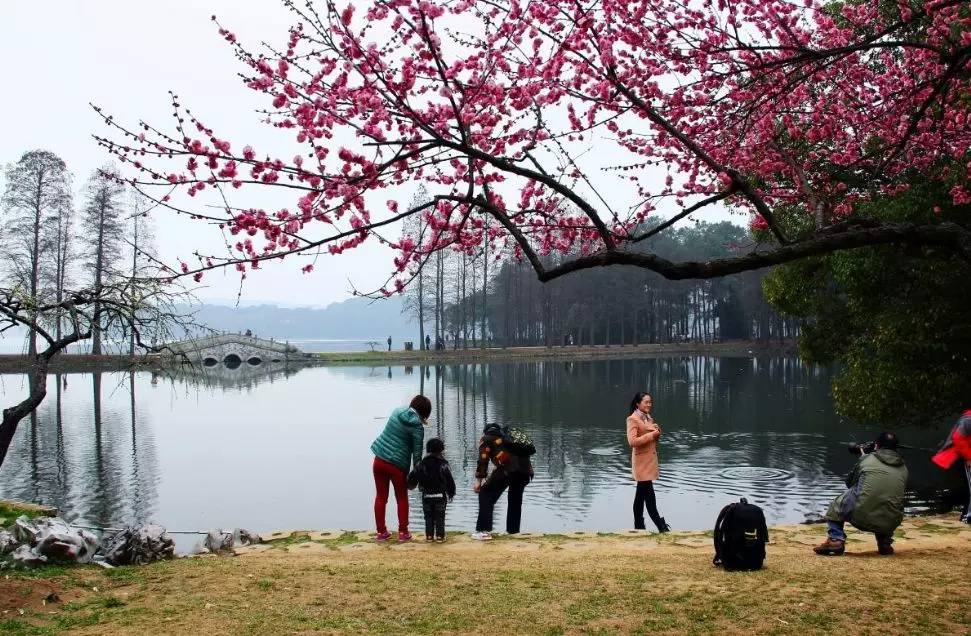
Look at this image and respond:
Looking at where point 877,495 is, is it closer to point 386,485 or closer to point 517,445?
point 517,445

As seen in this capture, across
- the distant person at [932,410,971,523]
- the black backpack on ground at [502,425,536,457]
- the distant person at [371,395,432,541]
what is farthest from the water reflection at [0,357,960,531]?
the black backpack on ground at [502,425,536,457]

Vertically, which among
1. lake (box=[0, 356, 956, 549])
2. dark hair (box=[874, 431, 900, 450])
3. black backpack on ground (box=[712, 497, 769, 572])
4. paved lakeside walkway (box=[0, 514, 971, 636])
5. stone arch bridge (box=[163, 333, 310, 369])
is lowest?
lake (box=[0, 356, 956, 549])

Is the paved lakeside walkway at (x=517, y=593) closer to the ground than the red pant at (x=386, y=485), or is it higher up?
closer to the ground

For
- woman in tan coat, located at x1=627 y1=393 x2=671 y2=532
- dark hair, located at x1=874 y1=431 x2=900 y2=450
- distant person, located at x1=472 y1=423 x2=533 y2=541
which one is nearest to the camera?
dark hair, located at x1=874 y1=431 x2=900 y2=450

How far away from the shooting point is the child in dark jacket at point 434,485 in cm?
926

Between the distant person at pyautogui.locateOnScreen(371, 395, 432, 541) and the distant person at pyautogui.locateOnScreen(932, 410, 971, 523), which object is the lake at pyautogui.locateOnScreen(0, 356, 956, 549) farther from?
the distant person at pyautogui.locateOnScreen(371, 395, 432, 541)

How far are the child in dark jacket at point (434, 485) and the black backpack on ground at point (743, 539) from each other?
3202 mm

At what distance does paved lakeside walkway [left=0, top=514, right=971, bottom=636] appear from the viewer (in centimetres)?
574

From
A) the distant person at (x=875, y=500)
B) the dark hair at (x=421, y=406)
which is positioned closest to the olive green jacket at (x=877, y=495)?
the distant person at (x=875, y=500)

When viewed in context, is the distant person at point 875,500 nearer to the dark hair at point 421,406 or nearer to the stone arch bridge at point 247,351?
the dark hair at point 421,406

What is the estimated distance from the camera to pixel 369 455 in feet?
70.0

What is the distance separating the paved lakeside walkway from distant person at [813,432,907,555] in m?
0.26

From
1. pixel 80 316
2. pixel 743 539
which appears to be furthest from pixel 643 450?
pixel 80 316

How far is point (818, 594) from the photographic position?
6.18m
